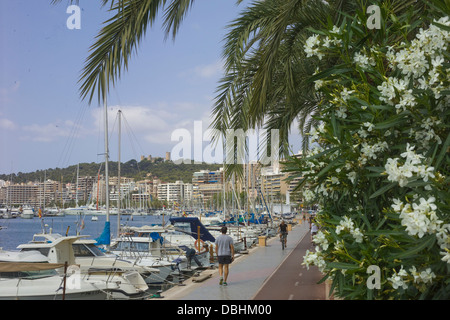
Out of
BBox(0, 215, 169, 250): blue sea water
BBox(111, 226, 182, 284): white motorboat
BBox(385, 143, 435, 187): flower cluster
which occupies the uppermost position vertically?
BBox(385, 143, 435, 187): flower cluster

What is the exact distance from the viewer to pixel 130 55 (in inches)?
200

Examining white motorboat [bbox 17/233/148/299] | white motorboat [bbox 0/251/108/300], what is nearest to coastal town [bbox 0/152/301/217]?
white motorboat [bbox 17/233/148/299]

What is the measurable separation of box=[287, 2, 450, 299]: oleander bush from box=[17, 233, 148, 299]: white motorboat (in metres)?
10.4

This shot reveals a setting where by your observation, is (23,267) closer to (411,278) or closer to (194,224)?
(411,278)

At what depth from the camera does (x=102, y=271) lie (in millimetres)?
15859

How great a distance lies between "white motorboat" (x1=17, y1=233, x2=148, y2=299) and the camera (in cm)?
1387

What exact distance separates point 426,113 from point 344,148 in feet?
2.31

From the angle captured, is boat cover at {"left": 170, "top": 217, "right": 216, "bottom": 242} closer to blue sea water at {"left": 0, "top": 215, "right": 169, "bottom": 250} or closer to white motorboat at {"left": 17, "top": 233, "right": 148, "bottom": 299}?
white motorboat at {"left": 17, "top": 233, "right": 148, "bottom": 299}

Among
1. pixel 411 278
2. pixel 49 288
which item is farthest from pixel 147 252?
pixel 411 278

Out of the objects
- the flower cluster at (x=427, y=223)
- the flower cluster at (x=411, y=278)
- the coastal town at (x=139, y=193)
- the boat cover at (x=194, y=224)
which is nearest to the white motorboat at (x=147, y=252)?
the boat cover at (x=194, y=224)

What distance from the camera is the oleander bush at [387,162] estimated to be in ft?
9.82

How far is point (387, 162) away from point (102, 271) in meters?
14.2

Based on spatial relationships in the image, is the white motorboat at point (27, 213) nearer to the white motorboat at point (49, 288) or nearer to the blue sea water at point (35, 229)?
the blue sea water at point (35, 229)
